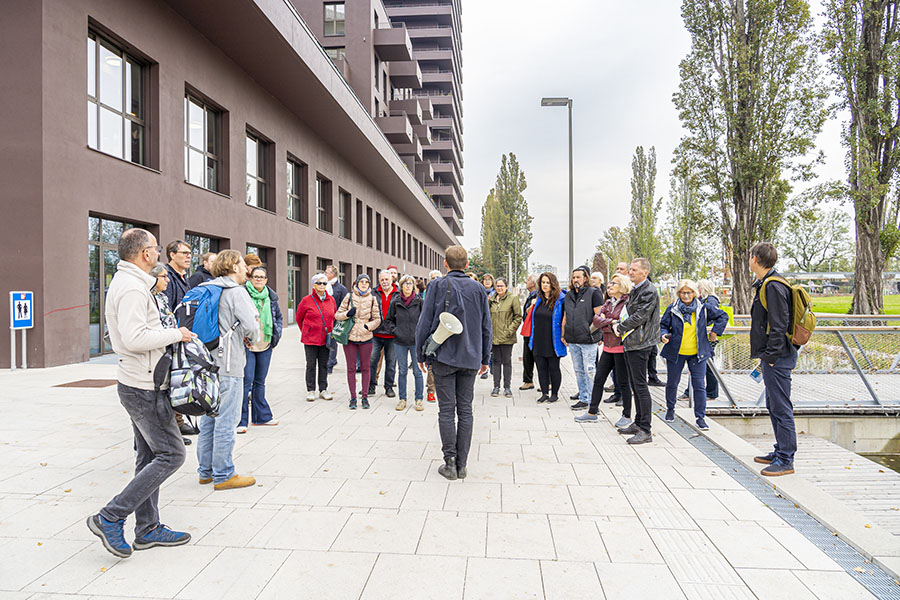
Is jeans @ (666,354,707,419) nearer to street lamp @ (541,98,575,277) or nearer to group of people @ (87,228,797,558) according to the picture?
group of people @ (87,228,797,558)

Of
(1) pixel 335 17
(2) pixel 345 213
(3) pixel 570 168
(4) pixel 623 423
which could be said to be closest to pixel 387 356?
(4) pixel 623 423

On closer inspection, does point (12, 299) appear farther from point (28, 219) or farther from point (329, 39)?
point (329, 39)

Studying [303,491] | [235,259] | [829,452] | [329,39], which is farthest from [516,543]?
[329,39]

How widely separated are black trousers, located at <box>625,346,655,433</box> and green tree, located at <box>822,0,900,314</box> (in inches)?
663

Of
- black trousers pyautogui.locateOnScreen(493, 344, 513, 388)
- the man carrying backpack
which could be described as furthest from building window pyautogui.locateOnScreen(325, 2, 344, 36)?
the man carrying backpack

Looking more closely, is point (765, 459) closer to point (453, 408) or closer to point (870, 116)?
point (453, 408)

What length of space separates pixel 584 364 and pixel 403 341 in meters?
2.58

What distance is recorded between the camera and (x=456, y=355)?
15.7 ft

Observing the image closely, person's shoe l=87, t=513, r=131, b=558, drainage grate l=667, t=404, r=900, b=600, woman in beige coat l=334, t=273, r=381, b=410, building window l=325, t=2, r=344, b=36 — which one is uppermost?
building window l=325, t=2, r=344, b=36

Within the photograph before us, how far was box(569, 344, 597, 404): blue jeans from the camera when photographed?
7750mm

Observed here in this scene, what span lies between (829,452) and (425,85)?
67.4 m

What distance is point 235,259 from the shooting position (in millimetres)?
4410

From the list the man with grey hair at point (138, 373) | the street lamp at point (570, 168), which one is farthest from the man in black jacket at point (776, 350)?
the street lamp at point (570, 168)

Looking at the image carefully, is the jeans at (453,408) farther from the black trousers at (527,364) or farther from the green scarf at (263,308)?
the black trousers at (527,364)
